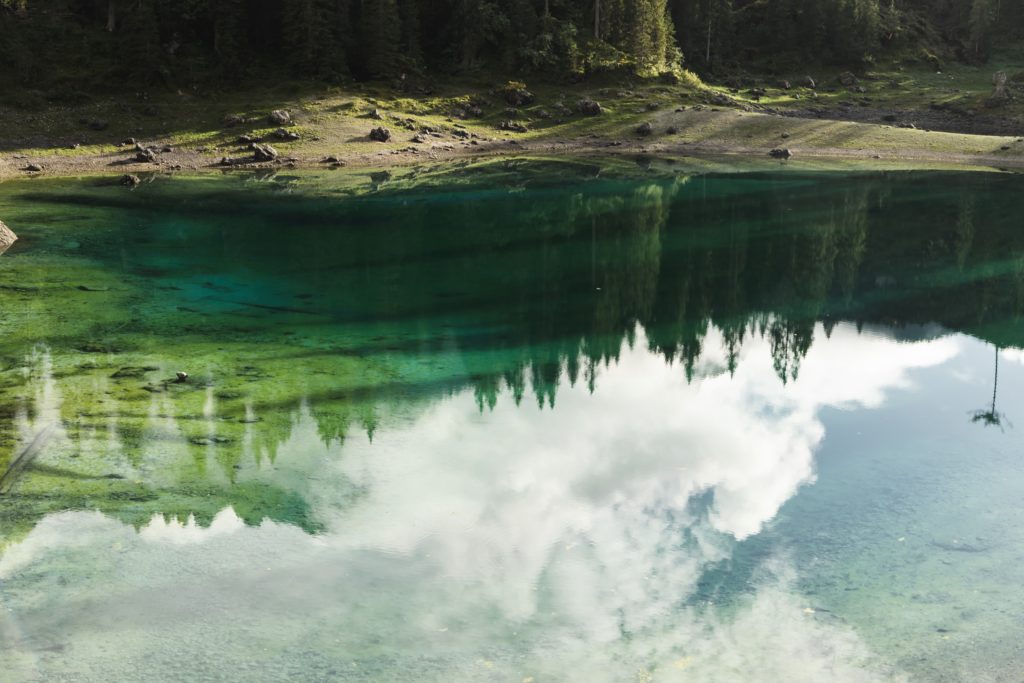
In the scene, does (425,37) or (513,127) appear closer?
(513,127)

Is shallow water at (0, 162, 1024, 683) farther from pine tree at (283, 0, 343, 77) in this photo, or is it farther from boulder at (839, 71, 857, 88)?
boulder at (839, 71, 857, 88)

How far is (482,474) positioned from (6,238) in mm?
26933

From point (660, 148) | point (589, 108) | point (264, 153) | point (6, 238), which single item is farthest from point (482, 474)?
point (589, 108)

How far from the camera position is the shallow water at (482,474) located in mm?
11719

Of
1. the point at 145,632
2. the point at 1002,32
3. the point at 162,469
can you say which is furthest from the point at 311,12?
the point at 1002,32

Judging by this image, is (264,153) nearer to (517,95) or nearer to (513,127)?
(513,127)

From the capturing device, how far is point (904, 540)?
14289 mm

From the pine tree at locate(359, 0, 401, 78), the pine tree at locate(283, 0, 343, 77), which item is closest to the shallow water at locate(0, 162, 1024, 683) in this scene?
the pine tree at locate(283, 0, 343, 77)

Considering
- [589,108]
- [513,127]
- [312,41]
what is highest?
[312,41]

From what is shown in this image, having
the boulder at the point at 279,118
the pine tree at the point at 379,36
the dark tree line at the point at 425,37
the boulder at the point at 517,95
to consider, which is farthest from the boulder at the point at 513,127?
the boulder at the point at 279,118

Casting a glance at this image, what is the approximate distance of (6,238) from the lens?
1379 inches

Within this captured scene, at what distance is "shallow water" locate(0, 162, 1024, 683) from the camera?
11.7 m

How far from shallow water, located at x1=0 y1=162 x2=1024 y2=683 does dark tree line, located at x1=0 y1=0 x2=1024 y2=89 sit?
38.3m

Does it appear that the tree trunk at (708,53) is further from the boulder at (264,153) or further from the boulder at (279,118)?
the boulder at (264,153)
